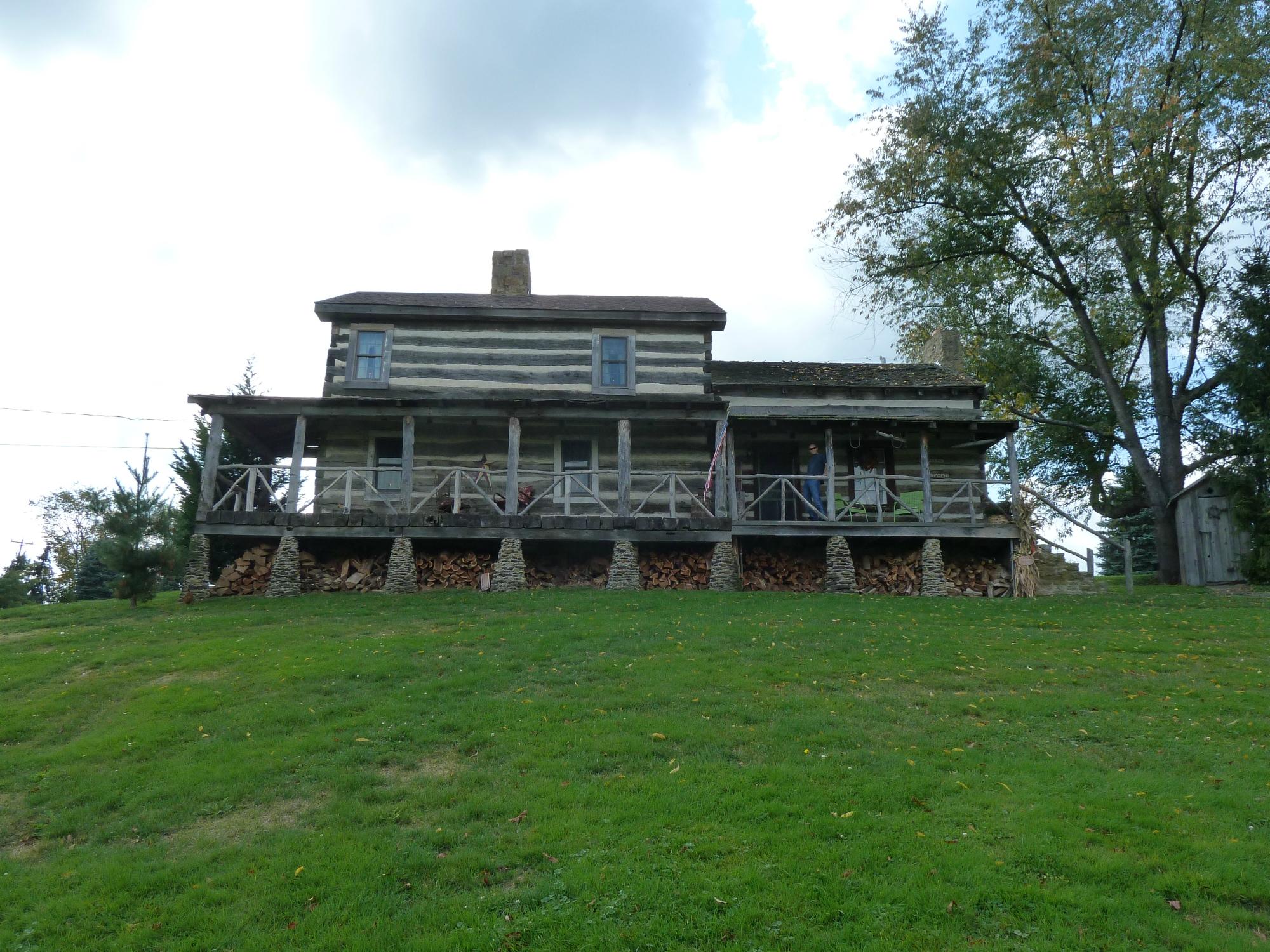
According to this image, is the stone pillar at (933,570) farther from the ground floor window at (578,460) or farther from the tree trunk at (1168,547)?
the tree trunk at (1168,547)

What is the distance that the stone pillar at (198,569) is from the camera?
64.7 feet

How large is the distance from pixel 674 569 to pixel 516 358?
6440 mm

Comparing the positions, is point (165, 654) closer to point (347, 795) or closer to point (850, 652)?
point (347, 795)

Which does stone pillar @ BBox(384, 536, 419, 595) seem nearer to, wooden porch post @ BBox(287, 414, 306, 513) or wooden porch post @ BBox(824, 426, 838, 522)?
wooden porch post @ BBox(287, 414, 306, 513)

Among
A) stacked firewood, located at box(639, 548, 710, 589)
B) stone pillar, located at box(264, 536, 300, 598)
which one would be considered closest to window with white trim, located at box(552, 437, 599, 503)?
stacked firewood, located at box(639, 548, 710, 589)

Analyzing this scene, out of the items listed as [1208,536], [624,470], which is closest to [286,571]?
[624,470]

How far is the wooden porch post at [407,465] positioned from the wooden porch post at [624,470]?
4.35 meters

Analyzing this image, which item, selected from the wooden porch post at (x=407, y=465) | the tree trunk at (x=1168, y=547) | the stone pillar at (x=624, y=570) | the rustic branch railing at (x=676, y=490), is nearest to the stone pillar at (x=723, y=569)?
the rustic branch railing at (x=676, y=490)

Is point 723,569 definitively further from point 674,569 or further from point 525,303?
point 525,303

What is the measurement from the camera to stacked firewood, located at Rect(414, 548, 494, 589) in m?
20.3

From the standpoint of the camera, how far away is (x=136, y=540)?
19312mm

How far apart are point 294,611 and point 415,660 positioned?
534 centimetres

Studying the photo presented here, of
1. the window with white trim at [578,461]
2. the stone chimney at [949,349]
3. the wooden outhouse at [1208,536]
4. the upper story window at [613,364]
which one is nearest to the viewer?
the window with white trim at [578,461]

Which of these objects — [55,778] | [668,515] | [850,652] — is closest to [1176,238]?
[668,515]
